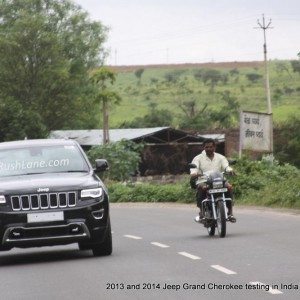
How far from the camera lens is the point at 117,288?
11.4 meters

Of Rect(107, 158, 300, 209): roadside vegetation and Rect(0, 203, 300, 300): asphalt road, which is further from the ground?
Rect(0, 203, 300, 300): asphalt road

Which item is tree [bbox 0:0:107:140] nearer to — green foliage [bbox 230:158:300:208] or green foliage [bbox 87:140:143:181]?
green foliage [bbox 87:140:143:181]

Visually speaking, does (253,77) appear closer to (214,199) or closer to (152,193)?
(152,193)

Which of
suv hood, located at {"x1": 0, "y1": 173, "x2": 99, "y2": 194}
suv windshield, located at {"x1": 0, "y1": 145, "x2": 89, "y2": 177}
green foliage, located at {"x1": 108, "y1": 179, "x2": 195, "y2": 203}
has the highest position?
suv windshield, located at {"x1": 0, "y1": 145, "x2": 89, "y2": 177}

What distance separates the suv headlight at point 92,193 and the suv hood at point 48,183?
0.07 metres

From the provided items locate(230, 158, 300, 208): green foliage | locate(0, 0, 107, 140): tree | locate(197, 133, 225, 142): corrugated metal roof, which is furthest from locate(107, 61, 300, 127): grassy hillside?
locate(230, 158, 300, 208): green foliage

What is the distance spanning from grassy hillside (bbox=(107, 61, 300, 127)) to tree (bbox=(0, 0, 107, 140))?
16.7 meters

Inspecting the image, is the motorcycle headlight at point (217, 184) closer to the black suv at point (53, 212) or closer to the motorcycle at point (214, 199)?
the motorcycle at point (214, 199)

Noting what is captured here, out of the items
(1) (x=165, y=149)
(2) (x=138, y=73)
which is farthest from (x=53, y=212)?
(2) (x=138, y=73)

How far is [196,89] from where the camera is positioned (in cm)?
13025

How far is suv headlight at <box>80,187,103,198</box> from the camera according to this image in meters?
14.6

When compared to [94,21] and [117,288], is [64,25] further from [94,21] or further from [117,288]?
[117,288]

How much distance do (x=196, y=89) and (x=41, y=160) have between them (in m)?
115

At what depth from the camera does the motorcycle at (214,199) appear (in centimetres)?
1772
